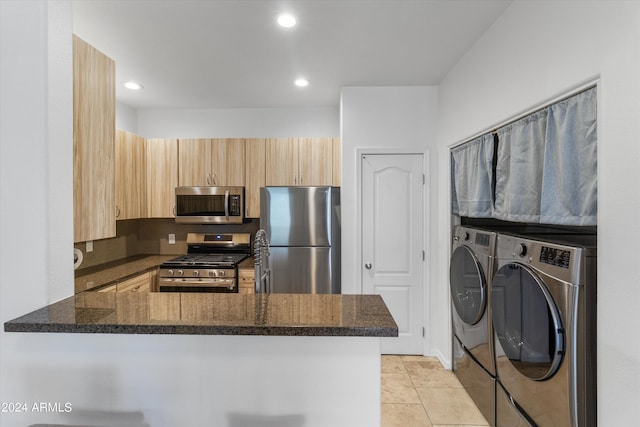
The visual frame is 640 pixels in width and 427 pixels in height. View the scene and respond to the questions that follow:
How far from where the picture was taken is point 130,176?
139 inches

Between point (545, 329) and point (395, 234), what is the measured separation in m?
1.82

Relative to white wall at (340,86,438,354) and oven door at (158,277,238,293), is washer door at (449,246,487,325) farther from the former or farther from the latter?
oven door at (158,277,238,293)

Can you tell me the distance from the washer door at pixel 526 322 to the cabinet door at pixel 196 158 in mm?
3076

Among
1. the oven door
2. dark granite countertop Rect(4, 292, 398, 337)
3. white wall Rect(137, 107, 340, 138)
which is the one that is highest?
white wall Rect(137, 107, 340, 138)

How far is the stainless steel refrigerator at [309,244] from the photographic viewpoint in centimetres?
328

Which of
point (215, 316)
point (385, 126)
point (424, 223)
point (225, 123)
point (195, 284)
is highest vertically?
point (225, 123)

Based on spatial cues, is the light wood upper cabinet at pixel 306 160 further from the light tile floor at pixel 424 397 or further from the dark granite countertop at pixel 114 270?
the light tile floor at pixel 424 397

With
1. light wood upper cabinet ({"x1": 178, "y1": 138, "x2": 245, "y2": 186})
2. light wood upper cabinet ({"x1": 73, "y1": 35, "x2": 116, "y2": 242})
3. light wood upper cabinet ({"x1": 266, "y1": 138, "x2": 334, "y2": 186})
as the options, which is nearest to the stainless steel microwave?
light wood upper cabinet ({"x1": 178, "y1": 138, "x2": 245, "y2": 186})

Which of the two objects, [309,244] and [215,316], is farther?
[309,244]

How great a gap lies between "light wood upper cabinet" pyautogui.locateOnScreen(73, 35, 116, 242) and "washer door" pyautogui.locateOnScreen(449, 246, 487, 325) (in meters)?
2.26

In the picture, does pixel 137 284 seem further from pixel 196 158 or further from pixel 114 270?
pixel 196 158

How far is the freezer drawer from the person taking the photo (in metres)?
3.29

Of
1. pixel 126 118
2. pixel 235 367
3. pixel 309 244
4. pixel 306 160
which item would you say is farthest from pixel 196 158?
pixel 235 367

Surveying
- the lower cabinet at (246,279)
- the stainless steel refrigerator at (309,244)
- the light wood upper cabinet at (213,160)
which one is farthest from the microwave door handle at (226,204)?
the stainless steel refrigerator at (309,244)
